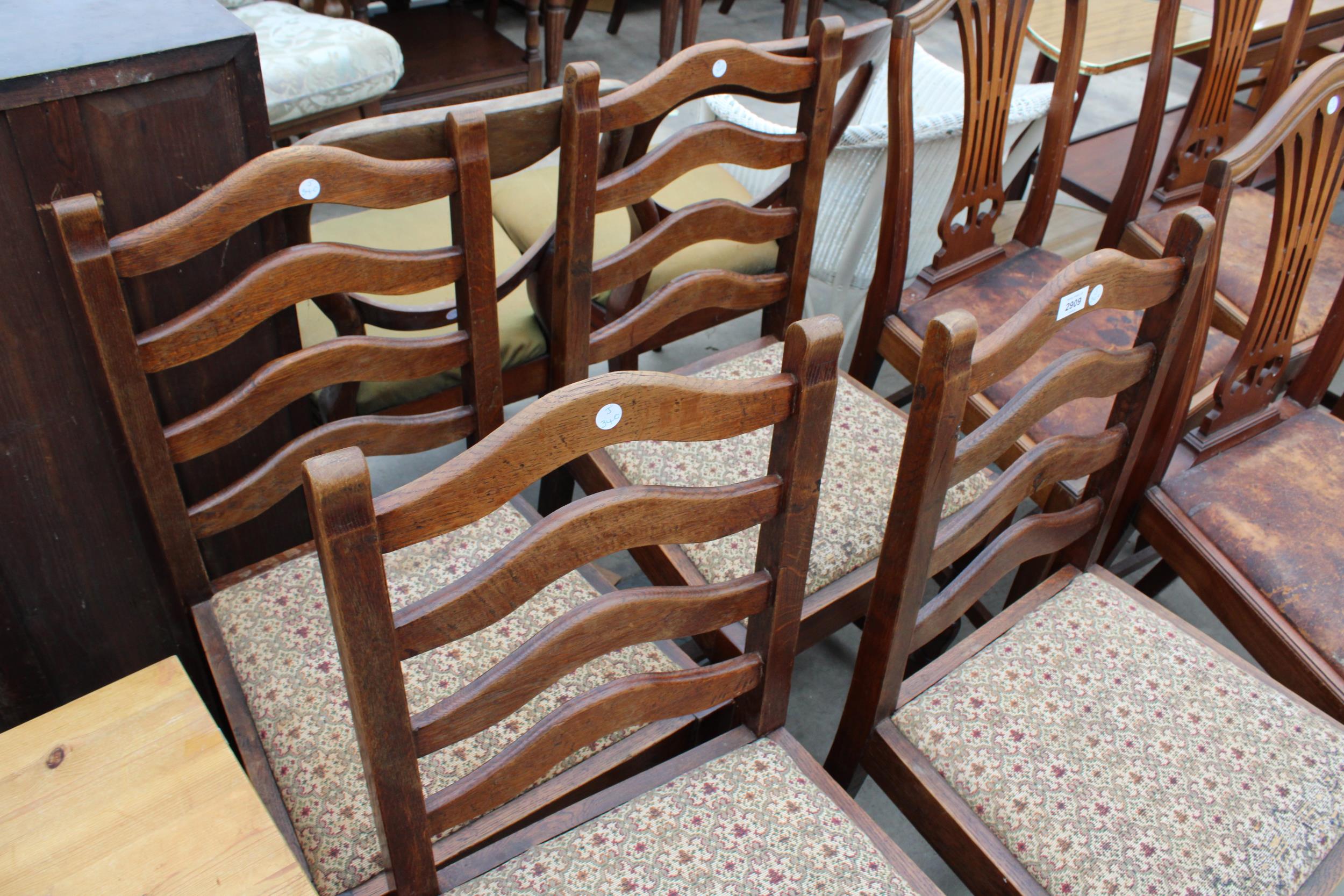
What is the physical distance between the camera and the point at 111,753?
0.76 meters

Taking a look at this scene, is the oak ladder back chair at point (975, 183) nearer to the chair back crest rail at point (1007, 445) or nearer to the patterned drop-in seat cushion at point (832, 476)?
the patterned drop-in seat cushion at point (832, 476)

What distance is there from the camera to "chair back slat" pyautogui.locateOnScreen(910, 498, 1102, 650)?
42.4 inches

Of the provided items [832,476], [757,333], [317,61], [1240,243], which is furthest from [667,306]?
[317,61]

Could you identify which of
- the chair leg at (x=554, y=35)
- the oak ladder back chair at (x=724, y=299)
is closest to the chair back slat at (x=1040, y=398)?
the oak ladder back chair at (x=724, y=299)

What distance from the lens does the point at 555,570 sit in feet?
2.39

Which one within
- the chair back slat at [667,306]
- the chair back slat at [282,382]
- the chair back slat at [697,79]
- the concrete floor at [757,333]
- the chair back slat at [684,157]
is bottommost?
the concrete floor at [757,333]

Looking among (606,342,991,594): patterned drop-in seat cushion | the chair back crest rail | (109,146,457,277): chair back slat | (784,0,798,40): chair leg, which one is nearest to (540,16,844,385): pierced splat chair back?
(606,342,991,594): patterned drop-in seat cushion

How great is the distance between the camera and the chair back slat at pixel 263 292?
0.97 meters

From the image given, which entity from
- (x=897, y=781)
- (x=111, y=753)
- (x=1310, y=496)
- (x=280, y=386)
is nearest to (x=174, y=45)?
(x=280, y=386)

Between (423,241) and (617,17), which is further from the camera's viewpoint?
(617,17)

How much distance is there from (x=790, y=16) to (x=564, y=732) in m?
3.50

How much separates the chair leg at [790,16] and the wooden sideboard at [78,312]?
117 inches

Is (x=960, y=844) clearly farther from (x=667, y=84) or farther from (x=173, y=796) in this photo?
(x=667, y=84)

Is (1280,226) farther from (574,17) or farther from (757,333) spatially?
(574,17)
